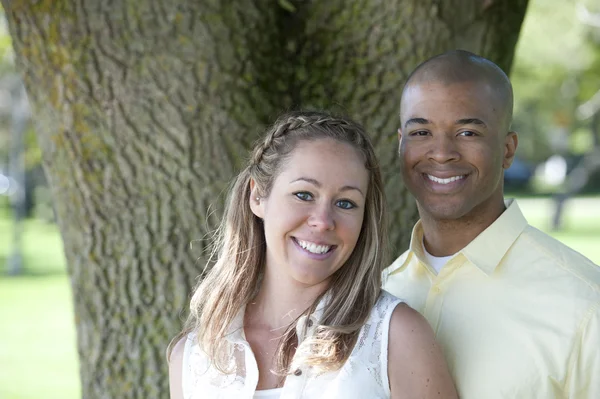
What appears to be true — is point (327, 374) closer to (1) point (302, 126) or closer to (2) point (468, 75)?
(1) point (302, 126)

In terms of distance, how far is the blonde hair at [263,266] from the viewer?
254cm

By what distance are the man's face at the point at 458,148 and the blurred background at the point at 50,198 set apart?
6.34 meters

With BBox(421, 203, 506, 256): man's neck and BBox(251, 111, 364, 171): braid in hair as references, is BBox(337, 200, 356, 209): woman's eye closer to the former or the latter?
BBox(251, 111, 364, 171): braid in hair

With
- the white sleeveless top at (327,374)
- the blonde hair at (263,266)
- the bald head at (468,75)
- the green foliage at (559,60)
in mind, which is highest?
the green foliage at (559,60)

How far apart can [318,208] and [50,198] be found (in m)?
18.8

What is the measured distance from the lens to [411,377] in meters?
2.40

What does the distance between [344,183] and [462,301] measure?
546 mm

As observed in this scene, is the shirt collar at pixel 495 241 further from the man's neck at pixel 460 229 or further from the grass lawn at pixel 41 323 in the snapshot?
the grass lawn at pixel 41 323

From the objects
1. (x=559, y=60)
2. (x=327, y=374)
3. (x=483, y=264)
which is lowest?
(x=327, y=374)

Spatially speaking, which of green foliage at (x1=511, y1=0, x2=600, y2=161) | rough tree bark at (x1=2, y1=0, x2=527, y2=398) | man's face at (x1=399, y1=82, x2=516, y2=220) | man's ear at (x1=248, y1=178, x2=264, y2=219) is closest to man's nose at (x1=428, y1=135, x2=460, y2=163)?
man's face at (x1=399, y1=82, x2=516, y2=220)

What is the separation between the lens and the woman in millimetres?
2463

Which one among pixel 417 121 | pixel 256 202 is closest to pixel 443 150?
pixel 417 121

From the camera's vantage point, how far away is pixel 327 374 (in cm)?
251

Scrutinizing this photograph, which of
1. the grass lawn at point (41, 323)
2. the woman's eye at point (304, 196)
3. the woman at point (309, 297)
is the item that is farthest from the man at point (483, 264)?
the grass lawn at point (41, 323)
